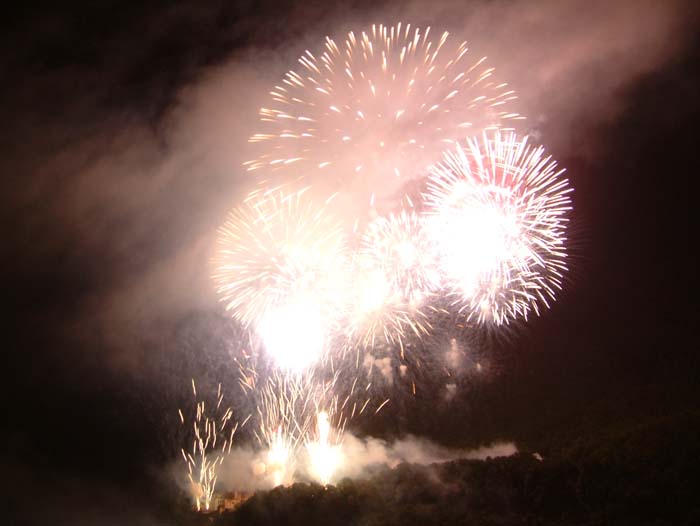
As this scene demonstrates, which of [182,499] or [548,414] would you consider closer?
[182,499]

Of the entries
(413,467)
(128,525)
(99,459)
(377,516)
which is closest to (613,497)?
(413,467)

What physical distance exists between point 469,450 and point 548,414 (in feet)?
45.1

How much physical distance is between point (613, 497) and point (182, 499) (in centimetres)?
3644

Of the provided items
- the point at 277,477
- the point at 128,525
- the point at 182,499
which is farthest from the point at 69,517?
the point at 277,477

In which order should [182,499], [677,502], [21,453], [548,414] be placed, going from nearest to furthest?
1. [677,502]
2. [21,453]
3. [182,499]
4. [548,414]

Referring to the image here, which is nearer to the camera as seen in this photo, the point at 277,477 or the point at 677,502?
the point at 677,502

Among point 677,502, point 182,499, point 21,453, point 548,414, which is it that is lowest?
point 677,502

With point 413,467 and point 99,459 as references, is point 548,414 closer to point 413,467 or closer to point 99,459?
point 413,467

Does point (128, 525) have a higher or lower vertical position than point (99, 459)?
lower

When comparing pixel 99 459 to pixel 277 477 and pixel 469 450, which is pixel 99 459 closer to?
pixel 277 477

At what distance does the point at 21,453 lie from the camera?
53.0 meters

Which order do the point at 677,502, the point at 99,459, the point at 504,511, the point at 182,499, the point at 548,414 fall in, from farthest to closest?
1. the point at 548,414
2. the point at 99,459
3. the point at 182,499
4. the point at 504,511
5. the point at 677,502

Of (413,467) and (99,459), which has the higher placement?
(99,459)

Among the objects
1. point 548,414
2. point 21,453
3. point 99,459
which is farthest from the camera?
point 548,414
